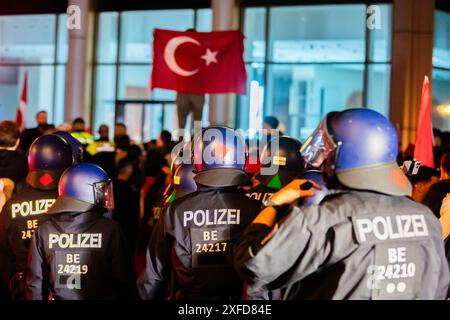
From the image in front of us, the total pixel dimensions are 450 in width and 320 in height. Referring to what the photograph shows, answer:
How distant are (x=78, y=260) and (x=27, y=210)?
105 centimetres

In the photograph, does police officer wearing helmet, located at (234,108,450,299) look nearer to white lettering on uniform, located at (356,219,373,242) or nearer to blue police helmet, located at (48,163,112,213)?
white lettering on uniform, located at (356,219,373,242)

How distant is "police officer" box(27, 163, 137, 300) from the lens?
502cm

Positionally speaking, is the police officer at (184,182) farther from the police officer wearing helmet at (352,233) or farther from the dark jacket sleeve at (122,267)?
the police officer wearing helmet at (352,233)

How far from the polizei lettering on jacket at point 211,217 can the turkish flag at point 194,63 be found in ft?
22.1

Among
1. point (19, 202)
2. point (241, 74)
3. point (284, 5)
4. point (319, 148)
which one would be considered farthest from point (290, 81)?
point (319, 148)

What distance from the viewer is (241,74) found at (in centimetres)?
1198

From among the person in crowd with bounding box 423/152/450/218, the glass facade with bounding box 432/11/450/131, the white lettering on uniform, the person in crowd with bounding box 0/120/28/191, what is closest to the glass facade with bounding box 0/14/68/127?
the glass facade with bounding box 432/11/450/131

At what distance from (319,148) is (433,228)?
2.17 ft

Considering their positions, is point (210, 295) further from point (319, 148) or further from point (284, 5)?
point (284, 5)

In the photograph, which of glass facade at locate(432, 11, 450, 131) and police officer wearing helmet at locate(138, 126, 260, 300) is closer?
police officer wearing helmet at locate(138, 126, 260, 300)

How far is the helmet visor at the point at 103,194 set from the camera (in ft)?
17.5

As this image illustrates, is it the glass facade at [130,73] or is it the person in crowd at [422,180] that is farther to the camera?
the glass facade at [130,73]

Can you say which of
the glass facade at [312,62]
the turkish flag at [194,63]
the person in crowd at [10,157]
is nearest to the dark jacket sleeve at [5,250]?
the person in crowd at [10,157]

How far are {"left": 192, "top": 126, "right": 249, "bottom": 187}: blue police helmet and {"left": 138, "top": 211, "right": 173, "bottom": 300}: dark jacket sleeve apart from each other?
43cm
